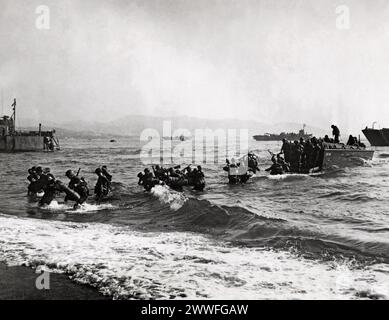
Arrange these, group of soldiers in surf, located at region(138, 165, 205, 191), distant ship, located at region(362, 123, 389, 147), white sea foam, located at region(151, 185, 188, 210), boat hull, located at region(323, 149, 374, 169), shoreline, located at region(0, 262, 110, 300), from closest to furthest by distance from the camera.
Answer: shoreline, located at region(0, 262, 110, 300) → white sea foam, located at region(151, 185, 188, 210) → group of soldiers in surf, located at region(138, 165, 205, 191) → boat hull, located at region(323, 149, 374, 169) → distant ship, located at region(362, 123, 389, 147)

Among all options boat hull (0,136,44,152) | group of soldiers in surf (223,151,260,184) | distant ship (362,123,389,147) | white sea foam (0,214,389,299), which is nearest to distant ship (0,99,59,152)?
boat hull (0,136,44,152)

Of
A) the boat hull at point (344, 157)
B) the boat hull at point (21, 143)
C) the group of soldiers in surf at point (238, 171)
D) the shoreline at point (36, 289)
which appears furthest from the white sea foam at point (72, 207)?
the boat hull at point (21, 143)

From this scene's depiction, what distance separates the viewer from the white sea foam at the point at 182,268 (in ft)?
20.5

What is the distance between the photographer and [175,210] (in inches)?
606

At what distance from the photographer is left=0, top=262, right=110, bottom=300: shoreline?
5809mm

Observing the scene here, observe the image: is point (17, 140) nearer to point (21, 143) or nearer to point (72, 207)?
point (21, 143)

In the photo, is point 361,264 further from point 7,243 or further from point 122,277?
point 7,243

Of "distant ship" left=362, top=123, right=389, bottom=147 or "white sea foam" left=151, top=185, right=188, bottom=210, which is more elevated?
"distant ship" left=362, top=123, right=389, bottom=147

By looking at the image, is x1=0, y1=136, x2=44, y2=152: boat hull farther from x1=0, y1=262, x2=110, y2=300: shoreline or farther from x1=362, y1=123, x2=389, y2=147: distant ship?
x1=362, y1=123, x2=389, y2=147: distant ship

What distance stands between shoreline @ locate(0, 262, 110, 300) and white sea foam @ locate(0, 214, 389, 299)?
21cm

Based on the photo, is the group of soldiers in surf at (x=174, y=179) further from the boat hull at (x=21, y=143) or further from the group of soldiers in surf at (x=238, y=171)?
the boat hull at (x=21, y=143)

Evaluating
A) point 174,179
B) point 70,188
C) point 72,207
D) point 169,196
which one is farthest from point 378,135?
point 72,207

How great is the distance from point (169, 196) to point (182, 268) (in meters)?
10.5

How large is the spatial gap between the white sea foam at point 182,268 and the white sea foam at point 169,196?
5442 millimetres
